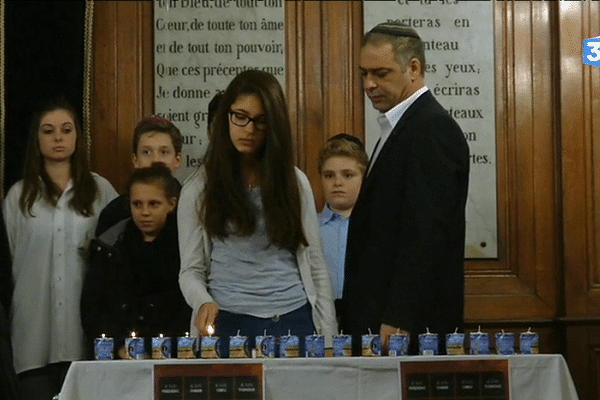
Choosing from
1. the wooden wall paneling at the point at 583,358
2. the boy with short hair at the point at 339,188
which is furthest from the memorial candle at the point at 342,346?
the wooden wall paneling at the point at 583,358

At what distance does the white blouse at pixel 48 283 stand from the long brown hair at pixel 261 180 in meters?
1.40

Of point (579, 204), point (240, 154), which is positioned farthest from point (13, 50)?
point (579, 204)

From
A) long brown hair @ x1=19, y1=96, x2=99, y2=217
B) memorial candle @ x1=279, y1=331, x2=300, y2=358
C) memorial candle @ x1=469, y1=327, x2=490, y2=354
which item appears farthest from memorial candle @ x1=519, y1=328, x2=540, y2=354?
long brown hair @ x1=19, y1=96, x2=99, y2=217

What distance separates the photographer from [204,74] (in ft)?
20.1

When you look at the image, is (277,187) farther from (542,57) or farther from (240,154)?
(542,57)

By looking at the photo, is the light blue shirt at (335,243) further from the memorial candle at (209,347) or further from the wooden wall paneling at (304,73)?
the memorial candle at (209,347)

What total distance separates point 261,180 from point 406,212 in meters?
0.60

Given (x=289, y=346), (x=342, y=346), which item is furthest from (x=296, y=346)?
(x=342, y=346)

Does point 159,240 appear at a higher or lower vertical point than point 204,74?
lower

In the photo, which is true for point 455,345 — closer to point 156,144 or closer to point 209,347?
point 209,347

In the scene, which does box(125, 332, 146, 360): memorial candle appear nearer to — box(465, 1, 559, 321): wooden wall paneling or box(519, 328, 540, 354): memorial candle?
box(519, 328, 540, 354): memorial candle

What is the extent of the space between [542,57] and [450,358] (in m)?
3.34

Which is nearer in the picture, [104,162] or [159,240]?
[159,240]

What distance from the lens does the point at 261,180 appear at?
408 centimetres
